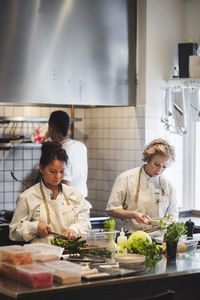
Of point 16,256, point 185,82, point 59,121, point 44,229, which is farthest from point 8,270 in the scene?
point 185,82

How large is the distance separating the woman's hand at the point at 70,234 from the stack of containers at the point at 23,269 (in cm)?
62

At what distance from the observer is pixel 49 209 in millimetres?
3699

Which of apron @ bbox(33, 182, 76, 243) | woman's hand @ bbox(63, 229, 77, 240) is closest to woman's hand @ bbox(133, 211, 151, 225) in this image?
apron @ bbox(33, 182, 76, 243)

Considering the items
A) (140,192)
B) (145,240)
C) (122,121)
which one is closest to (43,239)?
(145,240)

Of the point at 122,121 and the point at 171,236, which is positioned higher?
the point at 122,121

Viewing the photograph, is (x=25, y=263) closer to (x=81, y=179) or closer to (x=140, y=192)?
(x=140, y=192)

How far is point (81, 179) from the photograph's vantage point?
16.5ft

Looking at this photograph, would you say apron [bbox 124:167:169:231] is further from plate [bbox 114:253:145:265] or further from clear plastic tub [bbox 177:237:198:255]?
plate [bbox 114:253:145:265]

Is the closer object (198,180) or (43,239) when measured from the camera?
(43,239)

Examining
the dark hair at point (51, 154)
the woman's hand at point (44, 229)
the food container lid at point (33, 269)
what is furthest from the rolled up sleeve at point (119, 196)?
the food container lid at point (33, 269)

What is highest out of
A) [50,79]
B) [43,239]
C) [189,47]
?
[189,47]

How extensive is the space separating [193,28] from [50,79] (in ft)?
5.26

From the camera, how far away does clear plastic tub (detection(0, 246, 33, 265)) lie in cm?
279

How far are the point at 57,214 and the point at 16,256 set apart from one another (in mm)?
936
